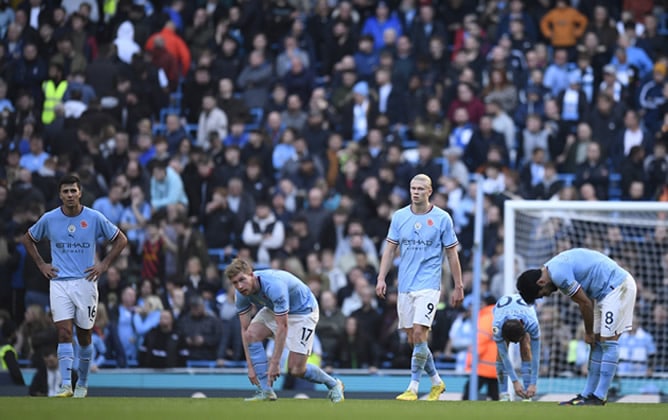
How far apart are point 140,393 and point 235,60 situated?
30.9 ft

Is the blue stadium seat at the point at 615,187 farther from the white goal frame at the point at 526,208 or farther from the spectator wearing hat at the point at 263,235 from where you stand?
the spectator wearing hat at the point at 263,235

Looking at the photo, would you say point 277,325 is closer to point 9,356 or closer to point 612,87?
point 9,356

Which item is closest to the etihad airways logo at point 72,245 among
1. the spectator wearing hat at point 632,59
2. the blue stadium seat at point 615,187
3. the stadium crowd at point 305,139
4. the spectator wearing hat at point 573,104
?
the stadium crowd at point 305,139

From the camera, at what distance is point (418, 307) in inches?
619

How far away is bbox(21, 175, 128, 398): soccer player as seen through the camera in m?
15.8

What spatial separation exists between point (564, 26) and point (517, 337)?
13.1 m

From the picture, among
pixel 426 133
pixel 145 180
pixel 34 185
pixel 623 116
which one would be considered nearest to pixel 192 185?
pixel 145 180

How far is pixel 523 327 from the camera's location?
15438 mm

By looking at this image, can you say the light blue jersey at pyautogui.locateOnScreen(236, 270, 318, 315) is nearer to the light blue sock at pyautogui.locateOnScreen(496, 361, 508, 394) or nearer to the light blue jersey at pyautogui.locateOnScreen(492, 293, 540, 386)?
the light blue jersey at pyautogui.locateOnScreen(492, 293, 540, 386)

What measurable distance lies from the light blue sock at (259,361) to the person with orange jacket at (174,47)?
13.8 meters

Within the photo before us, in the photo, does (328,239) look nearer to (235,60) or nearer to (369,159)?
(369,159)

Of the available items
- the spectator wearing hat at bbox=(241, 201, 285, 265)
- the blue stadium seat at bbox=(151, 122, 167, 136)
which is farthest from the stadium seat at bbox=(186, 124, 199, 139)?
the spectator wearing hat at bbox=(241, 201, 285, 265)

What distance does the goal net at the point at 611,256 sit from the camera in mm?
20359

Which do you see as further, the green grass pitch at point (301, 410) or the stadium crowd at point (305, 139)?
the stadium crowd at point (305, 139)
